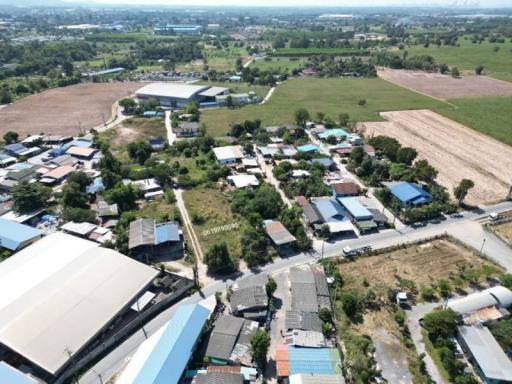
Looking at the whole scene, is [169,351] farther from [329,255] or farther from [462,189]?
[462,189]

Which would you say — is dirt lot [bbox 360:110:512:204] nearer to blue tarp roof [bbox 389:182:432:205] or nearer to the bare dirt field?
blue tarp roof [bbox 389:182:432:205]

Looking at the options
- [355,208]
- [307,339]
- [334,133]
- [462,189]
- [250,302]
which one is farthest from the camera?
[334,133]

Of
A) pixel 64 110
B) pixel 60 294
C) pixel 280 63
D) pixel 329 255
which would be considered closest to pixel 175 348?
pixel 60 294

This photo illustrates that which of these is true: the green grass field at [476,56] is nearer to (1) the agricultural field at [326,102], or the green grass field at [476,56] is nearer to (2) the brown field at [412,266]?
(1) the agricultural field at [326,102]

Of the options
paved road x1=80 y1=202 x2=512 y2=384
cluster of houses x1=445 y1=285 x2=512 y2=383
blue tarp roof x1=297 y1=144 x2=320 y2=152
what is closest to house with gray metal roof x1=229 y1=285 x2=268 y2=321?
paved road x1=80 y1=202 x2=512 y2=384

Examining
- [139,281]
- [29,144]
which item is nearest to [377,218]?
[139,281]

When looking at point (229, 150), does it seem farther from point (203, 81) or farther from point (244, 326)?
point (203, 81)
